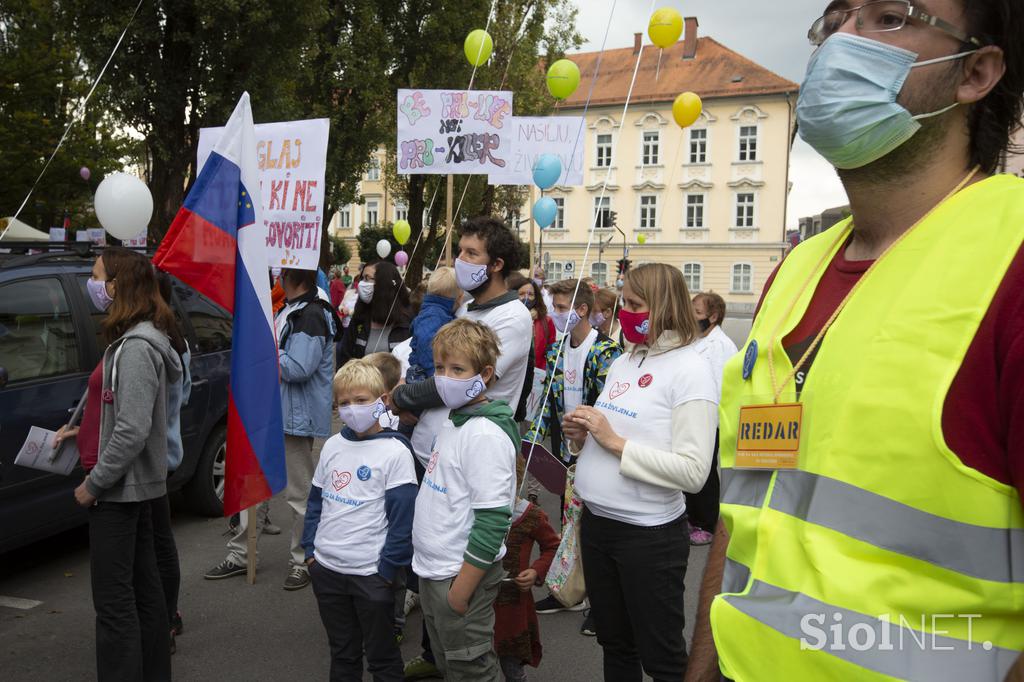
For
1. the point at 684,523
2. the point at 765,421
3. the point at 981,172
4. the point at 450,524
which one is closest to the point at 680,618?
the point at 684,523

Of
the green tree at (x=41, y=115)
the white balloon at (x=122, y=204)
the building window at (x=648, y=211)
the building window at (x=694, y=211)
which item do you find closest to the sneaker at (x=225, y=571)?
the white balloon at (x=122, y=204)

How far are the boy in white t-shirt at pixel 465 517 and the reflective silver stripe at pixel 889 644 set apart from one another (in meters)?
1.65

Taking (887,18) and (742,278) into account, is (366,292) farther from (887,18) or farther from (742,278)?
(742,278)

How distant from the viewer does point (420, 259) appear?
19719 millimetres

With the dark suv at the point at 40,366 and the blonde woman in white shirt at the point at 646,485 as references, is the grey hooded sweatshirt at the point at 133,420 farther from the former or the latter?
the blonde woman in white shirt at the point at 646,485

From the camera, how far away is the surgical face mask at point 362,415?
309 cm

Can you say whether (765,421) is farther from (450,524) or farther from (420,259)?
(420,259)

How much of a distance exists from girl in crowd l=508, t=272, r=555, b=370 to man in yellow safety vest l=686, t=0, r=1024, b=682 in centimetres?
557

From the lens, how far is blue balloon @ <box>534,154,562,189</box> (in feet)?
26.5

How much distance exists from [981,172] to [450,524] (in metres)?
2.07

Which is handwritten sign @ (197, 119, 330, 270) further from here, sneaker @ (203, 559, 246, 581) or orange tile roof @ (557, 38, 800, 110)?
orange tile roof @ (557, 38, 800, 110)

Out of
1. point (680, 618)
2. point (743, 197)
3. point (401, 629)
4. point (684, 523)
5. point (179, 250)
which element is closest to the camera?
point (680, 618)

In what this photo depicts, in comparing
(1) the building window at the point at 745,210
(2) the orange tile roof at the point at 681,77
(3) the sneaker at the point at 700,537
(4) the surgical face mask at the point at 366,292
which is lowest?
(3) the sneaker at the point at 700,537

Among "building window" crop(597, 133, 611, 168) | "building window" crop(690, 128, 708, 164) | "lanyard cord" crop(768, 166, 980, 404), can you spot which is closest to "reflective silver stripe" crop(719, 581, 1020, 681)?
"lanyard cord" crop(768, 166, 980, 404)
